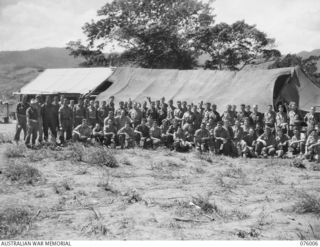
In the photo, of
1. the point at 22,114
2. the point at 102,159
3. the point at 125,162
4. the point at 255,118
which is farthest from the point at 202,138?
the point at 22,114

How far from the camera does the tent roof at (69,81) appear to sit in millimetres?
21464

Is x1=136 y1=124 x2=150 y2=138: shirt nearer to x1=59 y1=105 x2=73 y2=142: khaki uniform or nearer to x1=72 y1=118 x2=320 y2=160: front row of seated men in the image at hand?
x1=72 y1=118 x2=320 y2=160: front row of seated men

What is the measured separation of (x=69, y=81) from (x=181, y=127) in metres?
11.7

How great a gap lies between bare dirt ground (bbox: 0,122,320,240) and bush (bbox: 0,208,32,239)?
2cm

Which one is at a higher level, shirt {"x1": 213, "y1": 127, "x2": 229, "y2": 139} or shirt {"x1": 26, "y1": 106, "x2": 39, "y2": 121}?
shirt {"x1": 26, "y1": 106, "x2": 39, "y2": 121}

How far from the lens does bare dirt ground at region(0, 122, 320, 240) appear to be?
5719 mm

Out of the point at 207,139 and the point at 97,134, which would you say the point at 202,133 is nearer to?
the point at 207,139

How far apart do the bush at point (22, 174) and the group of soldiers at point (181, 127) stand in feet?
10.9

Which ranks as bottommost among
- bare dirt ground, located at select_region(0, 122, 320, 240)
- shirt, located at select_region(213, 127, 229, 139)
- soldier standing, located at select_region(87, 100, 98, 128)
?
bare dirt ground, located at select_region(0, 122, 320, 240)

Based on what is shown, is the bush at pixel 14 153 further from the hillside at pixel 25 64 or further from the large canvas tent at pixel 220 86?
the hillside at pixel 25 64

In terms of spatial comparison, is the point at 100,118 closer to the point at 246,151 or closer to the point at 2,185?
the point at 246,151

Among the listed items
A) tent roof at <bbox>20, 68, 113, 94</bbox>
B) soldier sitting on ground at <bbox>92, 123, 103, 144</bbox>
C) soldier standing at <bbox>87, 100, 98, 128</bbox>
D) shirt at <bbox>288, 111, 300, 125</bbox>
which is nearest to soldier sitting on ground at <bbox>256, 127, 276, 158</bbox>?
shirt at <bbox>288, 111, 300, 125</bbox>

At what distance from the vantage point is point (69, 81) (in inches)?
912

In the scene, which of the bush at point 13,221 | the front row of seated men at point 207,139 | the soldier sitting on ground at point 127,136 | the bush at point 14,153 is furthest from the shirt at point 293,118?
the bush at point 13,221
